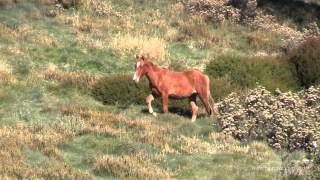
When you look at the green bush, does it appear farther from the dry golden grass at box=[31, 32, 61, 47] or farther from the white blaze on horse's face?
the dry golden grass at box=[31, 32, 61, 47]

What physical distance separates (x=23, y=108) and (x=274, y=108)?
642 centimetres

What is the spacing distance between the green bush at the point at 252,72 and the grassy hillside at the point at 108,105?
0.51ft

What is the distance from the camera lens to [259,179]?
12.8m

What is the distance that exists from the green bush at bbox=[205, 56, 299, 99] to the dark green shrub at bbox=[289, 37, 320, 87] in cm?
24

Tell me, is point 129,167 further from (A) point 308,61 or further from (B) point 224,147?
(A) point 308,61

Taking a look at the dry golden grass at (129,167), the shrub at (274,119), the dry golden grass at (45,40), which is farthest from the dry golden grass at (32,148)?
the dry golden grass at (45,40)

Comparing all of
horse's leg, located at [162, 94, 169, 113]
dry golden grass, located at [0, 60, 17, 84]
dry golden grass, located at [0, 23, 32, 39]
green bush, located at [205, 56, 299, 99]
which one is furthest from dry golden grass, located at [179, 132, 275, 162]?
dry golden grass, located at [0, 23, 32, 39]

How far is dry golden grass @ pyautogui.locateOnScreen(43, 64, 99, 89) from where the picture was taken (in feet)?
66.7

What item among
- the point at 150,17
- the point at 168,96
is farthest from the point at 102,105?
the point at 150,17

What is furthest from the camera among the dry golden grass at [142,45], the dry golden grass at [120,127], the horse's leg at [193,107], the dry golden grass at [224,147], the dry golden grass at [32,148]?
the dry golden grass at [142,45]

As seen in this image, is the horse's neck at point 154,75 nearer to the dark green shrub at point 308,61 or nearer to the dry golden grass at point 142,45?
the dark green shrub at point 308,61

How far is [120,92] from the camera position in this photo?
64.8ft

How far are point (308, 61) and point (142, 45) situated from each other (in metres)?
6.34

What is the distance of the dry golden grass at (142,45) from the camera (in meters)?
24.6
